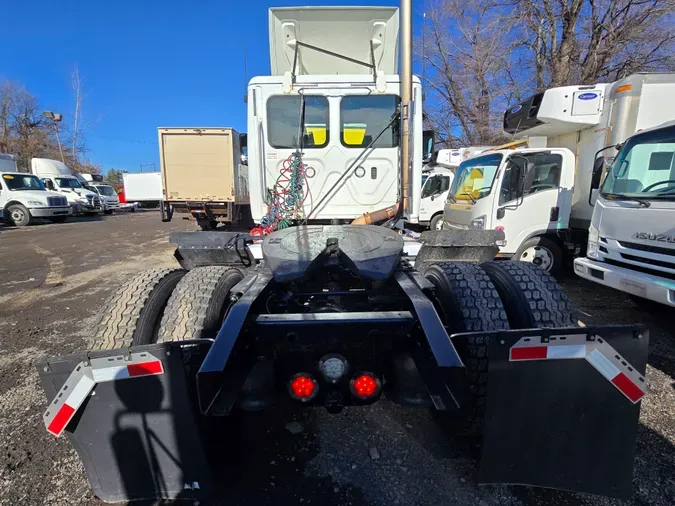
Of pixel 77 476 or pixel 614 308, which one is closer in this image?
pixel 77 476

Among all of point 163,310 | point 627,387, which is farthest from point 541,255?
point 163,310

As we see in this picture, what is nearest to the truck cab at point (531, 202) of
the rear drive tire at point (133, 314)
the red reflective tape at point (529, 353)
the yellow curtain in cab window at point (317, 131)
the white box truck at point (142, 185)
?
the yellow curtain in cab window at point (317, 131)

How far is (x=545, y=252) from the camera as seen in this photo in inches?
252

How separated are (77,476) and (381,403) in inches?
82.1

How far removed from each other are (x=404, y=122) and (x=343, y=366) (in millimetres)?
2709

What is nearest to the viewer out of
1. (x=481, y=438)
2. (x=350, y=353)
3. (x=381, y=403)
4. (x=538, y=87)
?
(x=481, y=438)

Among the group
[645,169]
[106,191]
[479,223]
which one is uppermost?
[106,191]

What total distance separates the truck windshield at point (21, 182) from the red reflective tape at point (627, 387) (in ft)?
70.9

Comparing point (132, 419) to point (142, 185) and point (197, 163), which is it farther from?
point (142, 185)

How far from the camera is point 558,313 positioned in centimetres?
223

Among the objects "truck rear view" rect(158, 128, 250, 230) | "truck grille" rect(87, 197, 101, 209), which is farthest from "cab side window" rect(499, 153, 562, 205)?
"truck grille" rect(87, 197, 101, 209)

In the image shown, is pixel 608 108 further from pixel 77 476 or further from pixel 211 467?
pixel 77 476

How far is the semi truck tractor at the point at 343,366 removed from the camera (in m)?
1.66

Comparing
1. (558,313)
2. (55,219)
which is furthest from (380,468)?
(55,219)
